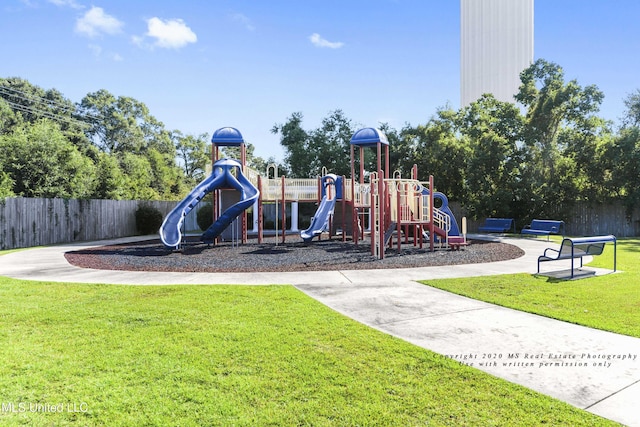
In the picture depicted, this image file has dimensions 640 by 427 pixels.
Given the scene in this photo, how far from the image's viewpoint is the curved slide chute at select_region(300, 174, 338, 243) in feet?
54.6

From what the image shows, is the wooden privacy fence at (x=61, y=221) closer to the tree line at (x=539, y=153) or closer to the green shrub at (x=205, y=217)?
the green shrub at (x=205, y=217)

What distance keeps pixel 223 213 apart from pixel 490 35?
11.2m

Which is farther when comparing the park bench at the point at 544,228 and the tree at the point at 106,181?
the tree at the point at 106,181

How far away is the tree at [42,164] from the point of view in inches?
833

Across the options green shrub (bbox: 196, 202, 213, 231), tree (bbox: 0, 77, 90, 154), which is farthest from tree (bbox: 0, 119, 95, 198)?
tree (bbox: 0, 77, 90, 154)

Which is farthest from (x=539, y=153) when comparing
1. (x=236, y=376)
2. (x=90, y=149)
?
(x=90, y=149)

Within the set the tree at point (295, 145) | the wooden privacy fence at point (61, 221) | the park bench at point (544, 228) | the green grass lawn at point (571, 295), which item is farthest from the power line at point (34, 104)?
the green grass lawn at point (571, 295)

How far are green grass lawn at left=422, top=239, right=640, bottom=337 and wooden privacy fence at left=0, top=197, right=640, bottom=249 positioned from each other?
55.6 feet

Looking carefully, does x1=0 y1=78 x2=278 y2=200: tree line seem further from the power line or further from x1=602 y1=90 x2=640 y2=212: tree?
x1=602 y1=90 x2=640 y2=212: tree

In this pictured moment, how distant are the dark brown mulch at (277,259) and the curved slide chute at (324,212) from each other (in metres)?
1.10

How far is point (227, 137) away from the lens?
1870cm

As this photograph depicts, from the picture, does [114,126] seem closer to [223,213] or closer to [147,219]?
[147,219]

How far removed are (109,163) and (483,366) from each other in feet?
87.3

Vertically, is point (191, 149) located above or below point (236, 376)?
above
